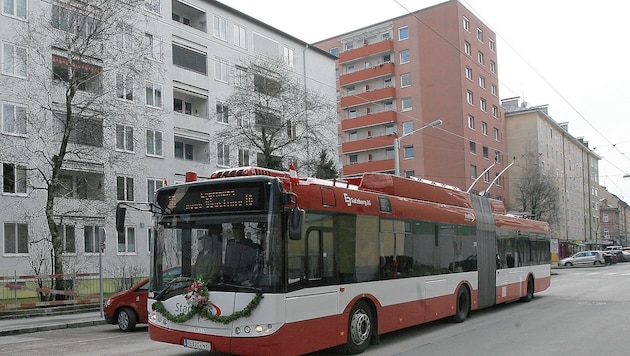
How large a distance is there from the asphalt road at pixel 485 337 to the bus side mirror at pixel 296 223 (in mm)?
2921

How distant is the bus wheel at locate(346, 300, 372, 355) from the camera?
30.8 ft

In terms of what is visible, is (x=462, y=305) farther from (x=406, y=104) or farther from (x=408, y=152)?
(x=406, y=104)

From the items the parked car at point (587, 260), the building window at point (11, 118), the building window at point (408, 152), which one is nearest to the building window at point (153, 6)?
the building window at point (11, 118)

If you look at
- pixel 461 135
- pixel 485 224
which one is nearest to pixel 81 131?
pixel 485 224

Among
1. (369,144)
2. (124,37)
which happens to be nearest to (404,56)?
(369,144)

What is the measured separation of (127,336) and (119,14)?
15.2 meters

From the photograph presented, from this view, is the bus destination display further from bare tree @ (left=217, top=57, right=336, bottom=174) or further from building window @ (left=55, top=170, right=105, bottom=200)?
bare tree @ (left=217, top=57, right=336, bottom=174)

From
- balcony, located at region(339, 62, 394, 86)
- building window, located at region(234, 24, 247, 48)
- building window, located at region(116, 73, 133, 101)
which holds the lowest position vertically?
building window, located at region(116, 73, 133, 101)

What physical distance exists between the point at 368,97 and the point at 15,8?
39.8 metres

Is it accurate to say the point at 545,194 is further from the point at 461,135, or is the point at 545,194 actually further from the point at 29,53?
the point at 29,53

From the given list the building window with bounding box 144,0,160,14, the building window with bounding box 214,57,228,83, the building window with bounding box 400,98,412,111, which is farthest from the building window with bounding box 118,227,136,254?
the building window with bounding box 400,98,412,111

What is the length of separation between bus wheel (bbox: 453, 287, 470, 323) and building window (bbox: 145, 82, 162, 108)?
25429 millimetres

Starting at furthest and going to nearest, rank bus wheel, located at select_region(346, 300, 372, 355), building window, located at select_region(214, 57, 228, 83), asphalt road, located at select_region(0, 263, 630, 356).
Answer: building window, located at select_region(214, 57, 228, 83) → asphalt road, located at select_region(0, 263, 630, 356) → bus wheel, located at select_region(346, 300, 372, 355)

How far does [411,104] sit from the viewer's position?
59.0m
